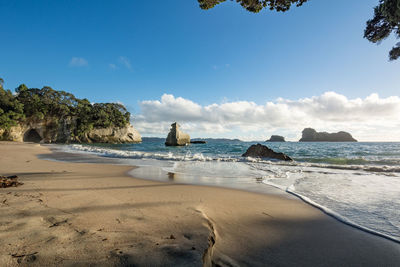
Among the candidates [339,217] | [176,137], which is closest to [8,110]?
[176,137]

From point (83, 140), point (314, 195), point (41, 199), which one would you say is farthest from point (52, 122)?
point (314, 195)

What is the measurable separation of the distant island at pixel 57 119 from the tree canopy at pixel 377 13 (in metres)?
57.2

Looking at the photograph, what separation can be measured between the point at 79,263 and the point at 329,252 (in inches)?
111

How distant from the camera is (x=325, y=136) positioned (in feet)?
373

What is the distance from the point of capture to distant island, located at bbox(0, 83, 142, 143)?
43.1 metres

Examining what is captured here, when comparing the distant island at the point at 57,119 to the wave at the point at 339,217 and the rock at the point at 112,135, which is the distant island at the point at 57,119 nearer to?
→ the rock at the point at 112,135

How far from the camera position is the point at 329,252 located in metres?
2.18

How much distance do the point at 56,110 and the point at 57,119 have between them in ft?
10.3

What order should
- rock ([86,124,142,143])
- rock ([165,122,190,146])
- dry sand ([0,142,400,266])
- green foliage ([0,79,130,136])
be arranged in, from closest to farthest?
dry sand ([0,142,400,266])
green foliage ([0,79,130,136])
rock ([165,122,190,146])
rock ([86,124,142,143])

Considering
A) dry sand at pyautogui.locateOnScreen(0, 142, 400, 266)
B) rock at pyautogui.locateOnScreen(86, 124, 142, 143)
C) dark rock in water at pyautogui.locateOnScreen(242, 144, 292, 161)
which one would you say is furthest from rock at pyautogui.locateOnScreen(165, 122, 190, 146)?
dry sand at pyautogui.locateOnScreen(0, 142, 400, 266)

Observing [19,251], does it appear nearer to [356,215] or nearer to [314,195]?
[356,215]

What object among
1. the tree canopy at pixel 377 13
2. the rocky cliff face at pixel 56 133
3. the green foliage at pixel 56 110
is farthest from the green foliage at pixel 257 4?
the rocky cliff face at pixel 56 133

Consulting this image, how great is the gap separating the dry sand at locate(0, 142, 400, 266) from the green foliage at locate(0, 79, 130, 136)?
5676cm

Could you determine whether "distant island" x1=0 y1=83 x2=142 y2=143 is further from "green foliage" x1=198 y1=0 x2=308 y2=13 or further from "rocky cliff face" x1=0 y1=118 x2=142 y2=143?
"green foliage" x1=198 y1=0 x2=308 y2=13
